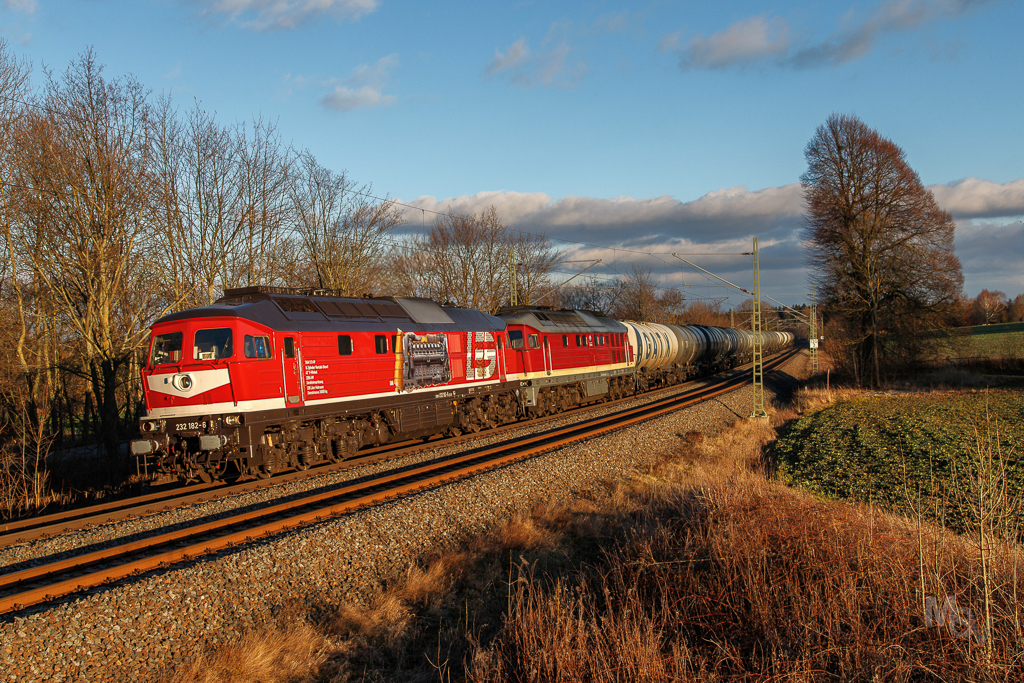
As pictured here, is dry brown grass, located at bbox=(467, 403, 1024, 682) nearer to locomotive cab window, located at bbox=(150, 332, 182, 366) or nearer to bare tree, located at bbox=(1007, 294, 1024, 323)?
locomotive cab window, located at bbox=(150, 332, 182, 366)

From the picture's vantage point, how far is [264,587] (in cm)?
777

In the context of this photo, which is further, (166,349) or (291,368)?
(291,368)

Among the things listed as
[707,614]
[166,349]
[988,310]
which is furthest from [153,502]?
[988,310]

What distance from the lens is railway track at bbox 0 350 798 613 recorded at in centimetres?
755

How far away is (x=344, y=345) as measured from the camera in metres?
14.8

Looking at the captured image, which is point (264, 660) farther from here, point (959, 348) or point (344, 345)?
point (959, 348)

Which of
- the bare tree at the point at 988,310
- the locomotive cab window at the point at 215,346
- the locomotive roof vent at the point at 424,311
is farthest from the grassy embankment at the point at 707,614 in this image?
the bare tree at the point at 988,310

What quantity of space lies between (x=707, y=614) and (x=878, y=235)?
32.1 m

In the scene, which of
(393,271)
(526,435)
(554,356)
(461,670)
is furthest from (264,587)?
(393,271)

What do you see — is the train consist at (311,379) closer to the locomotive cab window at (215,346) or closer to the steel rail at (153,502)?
the locomotive cab window at (215,346)

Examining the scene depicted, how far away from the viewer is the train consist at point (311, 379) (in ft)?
41.0

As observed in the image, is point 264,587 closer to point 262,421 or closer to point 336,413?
point 262,421

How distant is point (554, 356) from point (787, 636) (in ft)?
63.9

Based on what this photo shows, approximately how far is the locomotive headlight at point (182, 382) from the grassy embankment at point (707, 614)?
6.67 metres
